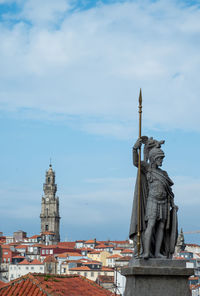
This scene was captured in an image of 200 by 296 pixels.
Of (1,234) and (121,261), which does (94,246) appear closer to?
(1,234)

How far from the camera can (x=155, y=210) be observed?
10.0 meters

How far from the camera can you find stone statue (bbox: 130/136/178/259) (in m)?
9.99

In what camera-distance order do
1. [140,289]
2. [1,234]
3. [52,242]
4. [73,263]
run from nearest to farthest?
1. [140,289]
2. [73,263]
3. [52,242]
4. [1,234]

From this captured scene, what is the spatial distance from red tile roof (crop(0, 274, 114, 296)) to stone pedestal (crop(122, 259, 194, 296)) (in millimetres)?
15377

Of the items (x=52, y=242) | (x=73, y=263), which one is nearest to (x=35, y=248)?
(x=52, y=242)

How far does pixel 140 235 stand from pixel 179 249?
14067 cm

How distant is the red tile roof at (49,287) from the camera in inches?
999

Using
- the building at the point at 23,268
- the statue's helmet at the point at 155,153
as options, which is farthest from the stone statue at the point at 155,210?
the building at the point at 23,268

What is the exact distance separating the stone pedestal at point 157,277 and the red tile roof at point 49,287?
15377 mm

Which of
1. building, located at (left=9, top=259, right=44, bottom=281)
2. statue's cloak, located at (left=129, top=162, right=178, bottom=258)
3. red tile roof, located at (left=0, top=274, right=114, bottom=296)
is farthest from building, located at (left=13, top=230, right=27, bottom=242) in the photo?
statue's cloak, located at (left=129, top=162, right=178, bottom=258)

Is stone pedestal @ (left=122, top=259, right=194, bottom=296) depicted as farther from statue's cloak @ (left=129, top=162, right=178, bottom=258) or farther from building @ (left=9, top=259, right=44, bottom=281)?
building @ (left=9, top=259, right=44, bottom=281)

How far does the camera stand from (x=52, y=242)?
555 ft

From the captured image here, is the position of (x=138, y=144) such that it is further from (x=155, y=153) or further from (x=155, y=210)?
(x=155, y=210)

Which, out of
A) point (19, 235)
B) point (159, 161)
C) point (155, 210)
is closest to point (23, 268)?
point (19, 235)
